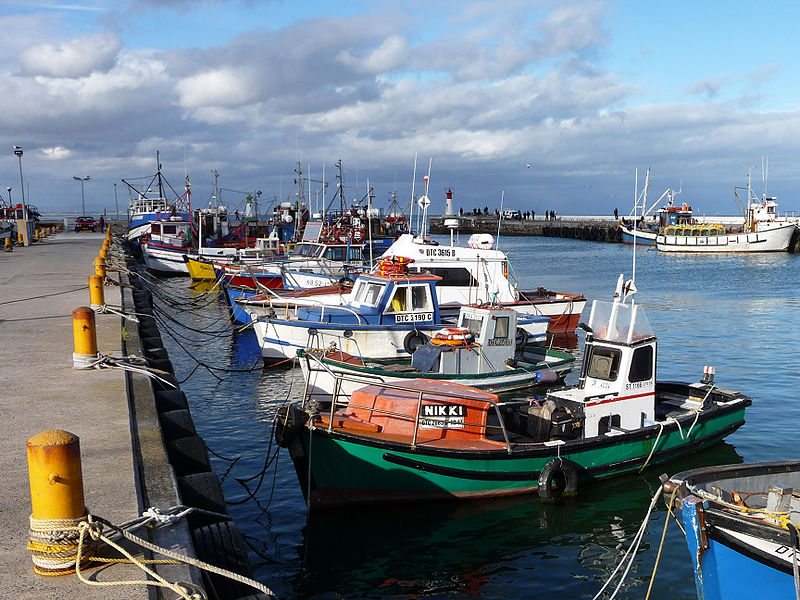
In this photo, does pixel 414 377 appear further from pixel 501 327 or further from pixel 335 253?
pixel 335 253

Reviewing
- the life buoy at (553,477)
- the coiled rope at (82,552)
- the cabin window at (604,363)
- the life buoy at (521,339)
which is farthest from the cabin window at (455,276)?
the coiled rope at (82,552)

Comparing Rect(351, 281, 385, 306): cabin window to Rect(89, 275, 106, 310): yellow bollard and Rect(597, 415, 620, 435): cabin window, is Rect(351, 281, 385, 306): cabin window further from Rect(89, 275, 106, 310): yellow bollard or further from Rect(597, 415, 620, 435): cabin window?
Rect(597, 415, 620, 435): cabin window

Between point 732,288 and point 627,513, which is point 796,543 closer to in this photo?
point 627,513

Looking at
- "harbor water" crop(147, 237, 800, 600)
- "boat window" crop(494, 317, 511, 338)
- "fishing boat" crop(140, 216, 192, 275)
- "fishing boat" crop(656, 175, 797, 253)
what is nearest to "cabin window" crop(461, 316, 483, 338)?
"boat window" crop(494, 317, 511, 338)

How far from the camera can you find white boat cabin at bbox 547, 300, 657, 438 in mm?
12297

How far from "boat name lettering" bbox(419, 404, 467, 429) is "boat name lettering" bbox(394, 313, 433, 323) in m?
8.51

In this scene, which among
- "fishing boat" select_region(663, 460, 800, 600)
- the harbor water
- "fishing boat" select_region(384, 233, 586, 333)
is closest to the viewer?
"fishing boat" select_region(663, 460, 800, 600)

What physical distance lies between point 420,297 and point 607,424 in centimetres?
852

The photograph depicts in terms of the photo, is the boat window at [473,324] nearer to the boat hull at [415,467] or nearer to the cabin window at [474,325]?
the cabin window at [474,325]

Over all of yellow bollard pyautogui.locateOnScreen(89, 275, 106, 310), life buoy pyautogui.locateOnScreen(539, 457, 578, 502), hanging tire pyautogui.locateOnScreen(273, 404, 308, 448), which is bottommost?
life buoy pyautogui.locateOnScreen(539, 457, 578, 502)

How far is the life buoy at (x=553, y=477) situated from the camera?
1142 centimetres

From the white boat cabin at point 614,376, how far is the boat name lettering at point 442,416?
2.00 m

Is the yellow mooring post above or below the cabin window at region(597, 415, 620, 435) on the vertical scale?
above

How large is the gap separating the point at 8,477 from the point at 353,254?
95.4 ft
